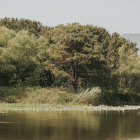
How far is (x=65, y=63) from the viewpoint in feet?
140

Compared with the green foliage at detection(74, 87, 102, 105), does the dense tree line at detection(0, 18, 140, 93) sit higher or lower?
higher

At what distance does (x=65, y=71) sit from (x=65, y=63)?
1.27 m

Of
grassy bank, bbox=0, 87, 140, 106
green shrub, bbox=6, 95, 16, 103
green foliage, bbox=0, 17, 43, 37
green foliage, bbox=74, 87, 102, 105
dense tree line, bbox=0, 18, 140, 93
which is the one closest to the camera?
green shrub, bbox=6, 95, 16, 103

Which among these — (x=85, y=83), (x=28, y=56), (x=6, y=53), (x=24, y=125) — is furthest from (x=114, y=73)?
(x=24, y=125)

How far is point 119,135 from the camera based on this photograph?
49.4 ft

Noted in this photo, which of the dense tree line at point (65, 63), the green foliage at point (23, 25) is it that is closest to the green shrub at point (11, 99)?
the dense tree line at point (65, 63)

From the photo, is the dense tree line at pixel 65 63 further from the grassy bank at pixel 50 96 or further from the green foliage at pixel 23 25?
the green foliage at pixel 23 25

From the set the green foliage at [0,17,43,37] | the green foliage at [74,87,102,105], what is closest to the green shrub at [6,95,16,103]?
the green foliage at [74,87,102,105]

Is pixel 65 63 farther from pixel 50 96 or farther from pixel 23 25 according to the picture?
pixel 23 25

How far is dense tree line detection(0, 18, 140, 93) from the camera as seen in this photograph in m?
40.9

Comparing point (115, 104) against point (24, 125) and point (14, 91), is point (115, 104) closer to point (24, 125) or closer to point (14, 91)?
point (14, 91)

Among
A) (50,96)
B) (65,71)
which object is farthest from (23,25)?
(50,96)

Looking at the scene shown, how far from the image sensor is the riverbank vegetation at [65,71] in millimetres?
37812

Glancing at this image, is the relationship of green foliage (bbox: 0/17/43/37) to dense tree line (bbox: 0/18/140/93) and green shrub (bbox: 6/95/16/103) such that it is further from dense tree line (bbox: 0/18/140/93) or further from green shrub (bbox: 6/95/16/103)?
green shrub (bbox: 6/95/16/103)
